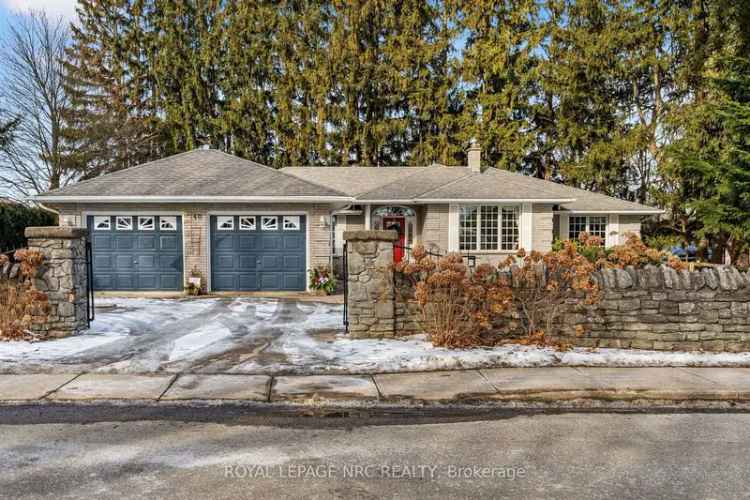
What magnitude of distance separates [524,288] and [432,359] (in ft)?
6.44

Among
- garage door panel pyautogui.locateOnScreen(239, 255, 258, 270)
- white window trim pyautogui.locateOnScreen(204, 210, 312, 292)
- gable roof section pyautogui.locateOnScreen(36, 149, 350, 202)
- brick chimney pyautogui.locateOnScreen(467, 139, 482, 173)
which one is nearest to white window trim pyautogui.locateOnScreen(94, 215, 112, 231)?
gable roof section pyautogui.locateOnScreen(36, 149, 350, 202)

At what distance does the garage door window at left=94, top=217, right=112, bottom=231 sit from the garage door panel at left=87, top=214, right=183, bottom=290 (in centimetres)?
7

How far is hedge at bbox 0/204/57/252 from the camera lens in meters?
15.2

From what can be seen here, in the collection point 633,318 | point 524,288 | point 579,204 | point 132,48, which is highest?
point 132,48

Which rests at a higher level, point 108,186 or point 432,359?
point 108,186

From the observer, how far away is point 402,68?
2788 cm

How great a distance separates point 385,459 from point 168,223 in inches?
462

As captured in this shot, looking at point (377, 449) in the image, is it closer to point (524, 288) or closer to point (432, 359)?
point (432, 359)

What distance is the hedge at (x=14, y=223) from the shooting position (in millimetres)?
15155

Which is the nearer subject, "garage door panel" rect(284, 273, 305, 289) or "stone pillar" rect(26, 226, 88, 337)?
"stone pillar" rect(26, 226, 88, 337)

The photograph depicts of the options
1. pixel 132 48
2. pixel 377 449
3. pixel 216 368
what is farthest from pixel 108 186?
pixel 132 48

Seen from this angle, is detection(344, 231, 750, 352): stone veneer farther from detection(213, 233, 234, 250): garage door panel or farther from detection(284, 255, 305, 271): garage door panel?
detection(213, 233, 234, 250): garage door panel

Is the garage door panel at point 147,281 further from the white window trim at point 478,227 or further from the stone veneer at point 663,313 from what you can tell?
the white window trim at point 478,227

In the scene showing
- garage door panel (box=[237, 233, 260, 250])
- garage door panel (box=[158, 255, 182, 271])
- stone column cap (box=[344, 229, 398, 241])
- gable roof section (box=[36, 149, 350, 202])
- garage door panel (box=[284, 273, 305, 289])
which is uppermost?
gable roof section (box=[36, 149, 350, 202])
